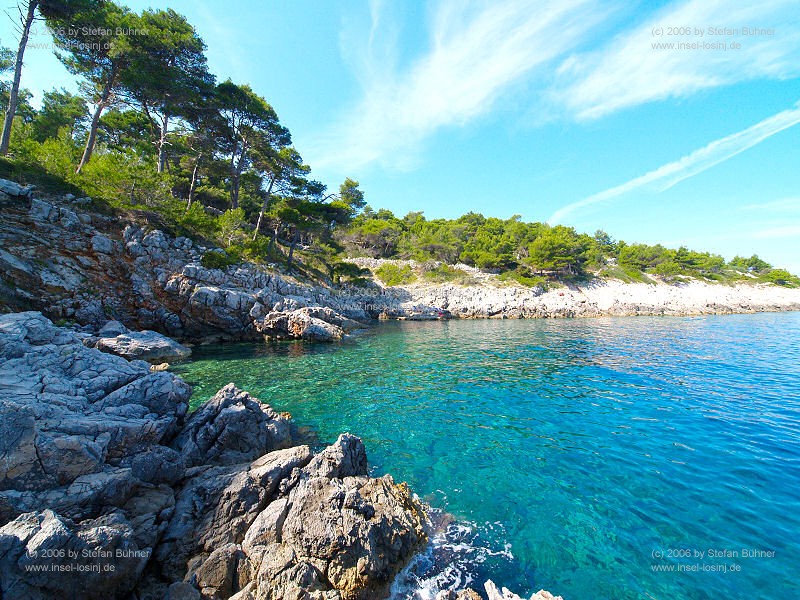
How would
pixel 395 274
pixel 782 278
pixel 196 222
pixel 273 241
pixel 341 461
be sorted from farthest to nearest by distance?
pixel 782 278, pixel 395 274, pixel 273 241, pixel 196 222, pixel 341 461

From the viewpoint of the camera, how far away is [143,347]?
1731 cm

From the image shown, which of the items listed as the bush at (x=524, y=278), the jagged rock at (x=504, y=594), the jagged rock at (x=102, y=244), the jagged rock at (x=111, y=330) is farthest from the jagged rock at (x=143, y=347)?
the bush at (x=524, y=278)

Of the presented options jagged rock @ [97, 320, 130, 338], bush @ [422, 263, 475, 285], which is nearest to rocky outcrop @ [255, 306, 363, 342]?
jagged rock @ [97, 320, 130, 338]

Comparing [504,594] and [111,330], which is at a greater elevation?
[111,330]

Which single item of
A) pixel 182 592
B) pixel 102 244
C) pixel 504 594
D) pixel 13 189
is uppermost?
pixel 13 189

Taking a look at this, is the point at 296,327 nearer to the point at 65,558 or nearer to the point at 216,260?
the point at 216,260

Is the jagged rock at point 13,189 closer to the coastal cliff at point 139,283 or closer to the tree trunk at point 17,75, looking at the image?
the coastal cliff at point 139,283

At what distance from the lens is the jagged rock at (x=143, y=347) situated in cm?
1606

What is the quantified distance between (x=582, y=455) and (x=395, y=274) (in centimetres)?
4880

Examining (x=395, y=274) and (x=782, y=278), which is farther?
(x=782, y=278)

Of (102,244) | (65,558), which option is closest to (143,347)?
(102,244)

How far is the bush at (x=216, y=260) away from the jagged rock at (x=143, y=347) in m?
8.27

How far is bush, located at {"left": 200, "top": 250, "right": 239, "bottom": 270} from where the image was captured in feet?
83.0

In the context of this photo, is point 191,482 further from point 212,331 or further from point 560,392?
point 212,331
